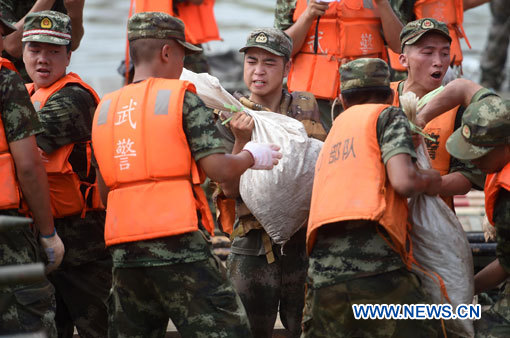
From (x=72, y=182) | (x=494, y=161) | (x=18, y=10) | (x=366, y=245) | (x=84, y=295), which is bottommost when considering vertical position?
(x=84, y=295)

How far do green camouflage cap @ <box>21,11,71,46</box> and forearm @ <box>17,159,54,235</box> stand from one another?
108cm

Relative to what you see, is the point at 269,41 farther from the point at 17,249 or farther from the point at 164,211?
the point at 17,249

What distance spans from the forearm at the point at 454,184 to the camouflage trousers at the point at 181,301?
52.9 inches

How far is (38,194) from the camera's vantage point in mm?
4844

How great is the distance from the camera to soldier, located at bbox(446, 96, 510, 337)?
4613 millimetres

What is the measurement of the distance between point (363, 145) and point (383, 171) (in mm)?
159

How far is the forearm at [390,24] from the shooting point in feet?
21.8

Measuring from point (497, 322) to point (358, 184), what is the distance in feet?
3.66

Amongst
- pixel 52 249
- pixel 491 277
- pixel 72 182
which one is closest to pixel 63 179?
pixel 72 182

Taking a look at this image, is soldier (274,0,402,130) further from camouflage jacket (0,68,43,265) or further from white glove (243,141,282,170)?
camouflage jacket (0,68,43,265)

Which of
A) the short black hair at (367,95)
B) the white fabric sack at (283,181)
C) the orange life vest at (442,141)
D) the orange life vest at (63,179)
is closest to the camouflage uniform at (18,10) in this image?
the orange life vest at (63,179)

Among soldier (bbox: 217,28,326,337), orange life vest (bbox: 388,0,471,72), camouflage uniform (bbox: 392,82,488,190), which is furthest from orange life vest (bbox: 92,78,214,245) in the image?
orange life vest (bbox: 388,0,471,72)

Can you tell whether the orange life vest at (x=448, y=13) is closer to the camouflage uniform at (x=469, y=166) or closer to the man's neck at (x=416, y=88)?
the man's neck at (x=416, y=88)

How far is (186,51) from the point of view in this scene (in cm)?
484
